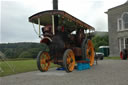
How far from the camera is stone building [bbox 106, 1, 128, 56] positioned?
74.6 ft

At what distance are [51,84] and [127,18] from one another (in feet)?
63.2

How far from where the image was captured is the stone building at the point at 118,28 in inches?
895

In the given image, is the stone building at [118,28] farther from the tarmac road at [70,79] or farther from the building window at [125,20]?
the tarmac road at [70,79]

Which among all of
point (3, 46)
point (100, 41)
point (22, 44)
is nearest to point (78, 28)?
point (3, 46)

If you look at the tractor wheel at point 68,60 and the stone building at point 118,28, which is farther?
the stone building at point 118,28

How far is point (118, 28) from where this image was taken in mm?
23688

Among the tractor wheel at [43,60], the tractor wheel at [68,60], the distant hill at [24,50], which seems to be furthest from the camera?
the distant hill at [24,50]

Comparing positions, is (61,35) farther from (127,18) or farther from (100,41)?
(100,41)

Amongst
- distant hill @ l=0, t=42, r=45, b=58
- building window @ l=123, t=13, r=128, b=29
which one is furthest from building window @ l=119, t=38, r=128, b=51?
distant hill @ l=0, t=42, r=45, b=58

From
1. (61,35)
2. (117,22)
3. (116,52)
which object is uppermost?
(117,22)

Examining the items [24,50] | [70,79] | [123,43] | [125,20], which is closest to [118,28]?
[125,20]

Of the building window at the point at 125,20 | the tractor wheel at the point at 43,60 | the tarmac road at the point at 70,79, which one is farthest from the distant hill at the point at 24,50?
the tarmac road at the point at 70,79

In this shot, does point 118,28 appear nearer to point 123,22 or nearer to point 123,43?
point 123,22

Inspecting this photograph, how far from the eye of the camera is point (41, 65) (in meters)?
9.30
